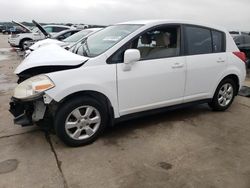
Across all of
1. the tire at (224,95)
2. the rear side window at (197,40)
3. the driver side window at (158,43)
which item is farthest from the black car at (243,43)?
the driver side window at (158,43)

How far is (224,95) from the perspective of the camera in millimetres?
5270

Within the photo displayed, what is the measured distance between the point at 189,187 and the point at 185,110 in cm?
257

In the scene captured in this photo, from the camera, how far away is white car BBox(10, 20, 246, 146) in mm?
3631

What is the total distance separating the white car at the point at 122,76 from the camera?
363cm

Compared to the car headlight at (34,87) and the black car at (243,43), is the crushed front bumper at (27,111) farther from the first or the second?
the black car at (243,43)

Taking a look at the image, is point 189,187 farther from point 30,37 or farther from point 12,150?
point 30,37

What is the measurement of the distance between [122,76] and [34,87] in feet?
3.90

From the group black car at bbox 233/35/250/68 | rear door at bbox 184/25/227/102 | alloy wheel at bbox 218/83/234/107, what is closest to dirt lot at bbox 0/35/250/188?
alloy wheel at bbox 218/83/234/107

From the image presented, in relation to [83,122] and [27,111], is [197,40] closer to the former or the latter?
[83,122]

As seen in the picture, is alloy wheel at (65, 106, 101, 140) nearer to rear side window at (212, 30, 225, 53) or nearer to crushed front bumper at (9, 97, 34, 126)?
crushed front bumper at (9, 97, 34, 126)

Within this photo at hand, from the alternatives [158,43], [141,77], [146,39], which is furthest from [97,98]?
[158,43]

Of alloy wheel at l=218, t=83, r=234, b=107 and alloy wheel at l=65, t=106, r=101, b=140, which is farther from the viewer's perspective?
alloy wheel at l=218, t=83, r=234, b=107

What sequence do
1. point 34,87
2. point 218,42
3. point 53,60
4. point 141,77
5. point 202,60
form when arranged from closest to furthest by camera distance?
point 34,87
point 53,60
point 141,77
point 202,60
point 218,42

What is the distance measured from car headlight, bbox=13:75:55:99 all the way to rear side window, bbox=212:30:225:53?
9.81 ft
